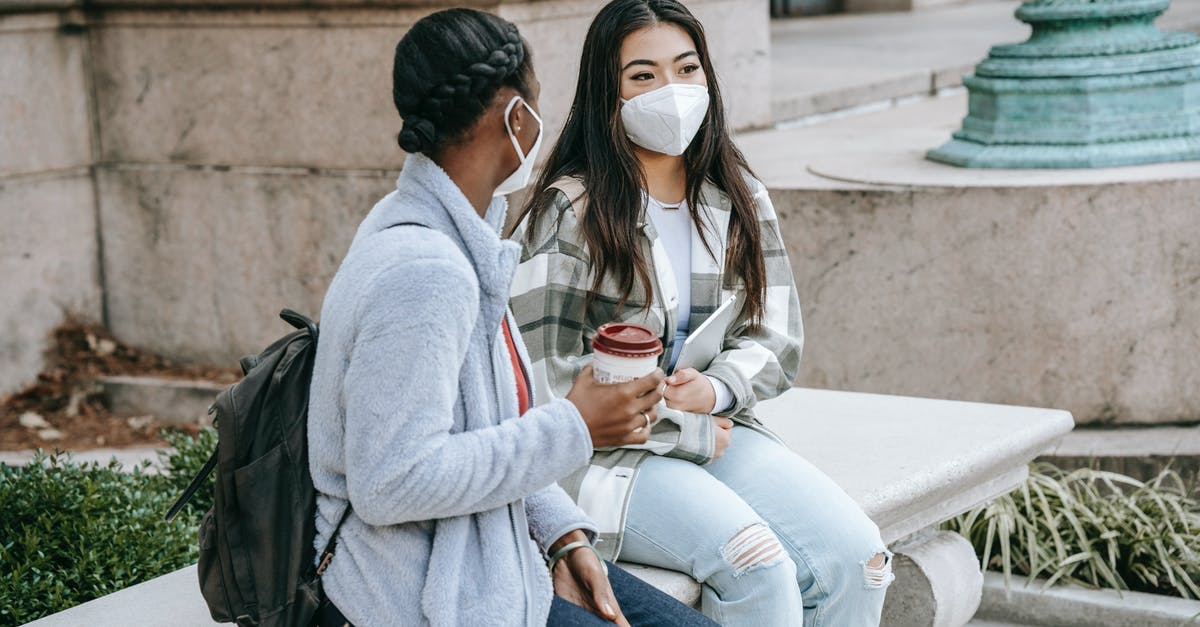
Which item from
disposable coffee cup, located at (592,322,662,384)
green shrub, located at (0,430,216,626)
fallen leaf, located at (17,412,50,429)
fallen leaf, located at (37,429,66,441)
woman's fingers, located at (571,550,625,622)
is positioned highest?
disposable coffee cup, located at (592,322,662,384)

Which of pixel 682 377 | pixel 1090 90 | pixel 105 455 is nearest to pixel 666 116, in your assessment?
pixel 682 377

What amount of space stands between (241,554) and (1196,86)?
15.0 feet

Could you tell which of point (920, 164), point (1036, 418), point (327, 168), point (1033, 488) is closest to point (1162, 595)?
point (1033, 488)

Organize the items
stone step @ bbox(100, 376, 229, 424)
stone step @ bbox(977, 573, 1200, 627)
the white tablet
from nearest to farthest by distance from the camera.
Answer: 1. the white tablet
2. stone step @ bbox(977, 573, 1200, 627)
3. stone step @ bbox(100, 376, 229, 424)

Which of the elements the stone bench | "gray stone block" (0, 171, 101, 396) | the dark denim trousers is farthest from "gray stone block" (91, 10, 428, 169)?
the dark denim trousers

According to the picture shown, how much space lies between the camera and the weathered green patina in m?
5.47

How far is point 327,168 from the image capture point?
604 centimetres

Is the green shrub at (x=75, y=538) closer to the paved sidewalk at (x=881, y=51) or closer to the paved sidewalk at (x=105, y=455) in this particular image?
the paved sidewalk at (x=105, y=455)

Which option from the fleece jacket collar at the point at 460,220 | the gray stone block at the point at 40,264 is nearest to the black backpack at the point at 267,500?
the fleece jacket collar at the point at 460,220

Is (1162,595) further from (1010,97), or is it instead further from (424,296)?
(424,296)

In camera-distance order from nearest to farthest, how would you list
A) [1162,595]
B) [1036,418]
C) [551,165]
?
[551,165] < [1036,418] < [1162,595]

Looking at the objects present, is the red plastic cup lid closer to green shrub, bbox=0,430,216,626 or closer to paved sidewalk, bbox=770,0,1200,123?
green shrub, bbox=0,430,216,626

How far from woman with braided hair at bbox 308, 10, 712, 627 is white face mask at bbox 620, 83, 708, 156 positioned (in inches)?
36.6

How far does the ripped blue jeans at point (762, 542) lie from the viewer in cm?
286
